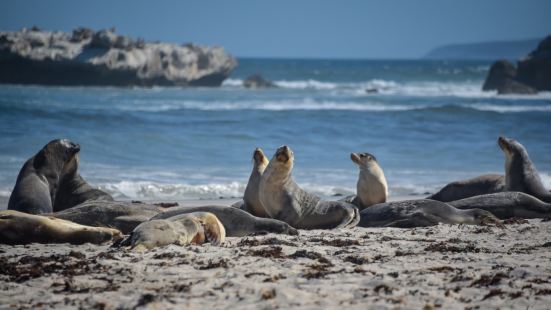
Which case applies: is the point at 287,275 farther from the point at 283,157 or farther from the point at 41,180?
the point at 41,180

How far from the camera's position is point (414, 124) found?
2780 cm

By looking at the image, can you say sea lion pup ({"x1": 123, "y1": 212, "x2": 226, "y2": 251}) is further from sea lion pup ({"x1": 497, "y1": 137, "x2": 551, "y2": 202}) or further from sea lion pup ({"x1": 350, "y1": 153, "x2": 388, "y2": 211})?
sea lion pup ({"x1": 497, "y1": 137, "x2": 551, "y2": 202})

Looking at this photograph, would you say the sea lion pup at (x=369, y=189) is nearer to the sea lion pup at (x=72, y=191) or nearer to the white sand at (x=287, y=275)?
the white sand at (x=287, y=275)

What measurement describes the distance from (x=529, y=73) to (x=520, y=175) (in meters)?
44.6

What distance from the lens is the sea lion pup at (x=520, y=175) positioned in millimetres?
11969

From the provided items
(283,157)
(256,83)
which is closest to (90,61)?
(256,83)

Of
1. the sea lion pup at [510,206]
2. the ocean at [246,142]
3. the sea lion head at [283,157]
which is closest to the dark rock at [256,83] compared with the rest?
the ocean at [246,142]

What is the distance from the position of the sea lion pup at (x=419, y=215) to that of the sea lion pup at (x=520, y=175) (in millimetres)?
1718

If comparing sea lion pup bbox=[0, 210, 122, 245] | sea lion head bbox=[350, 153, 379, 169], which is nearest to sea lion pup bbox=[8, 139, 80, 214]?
sea lion pup bbox=[0, 210, 122, 245]

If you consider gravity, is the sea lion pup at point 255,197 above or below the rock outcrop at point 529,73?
below

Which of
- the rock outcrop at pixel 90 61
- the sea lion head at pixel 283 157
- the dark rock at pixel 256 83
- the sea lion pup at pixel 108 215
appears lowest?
the sea lion pup at pixel 108 215

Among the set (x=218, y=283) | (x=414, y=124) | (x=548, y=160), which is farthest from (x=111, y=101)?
(x=218, y=283)

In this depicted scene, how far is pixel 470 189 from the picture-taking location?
40.5 ft

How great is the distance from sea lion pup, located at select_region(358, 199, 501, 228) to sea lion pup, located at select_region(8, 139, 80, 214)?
3756 millimetres
